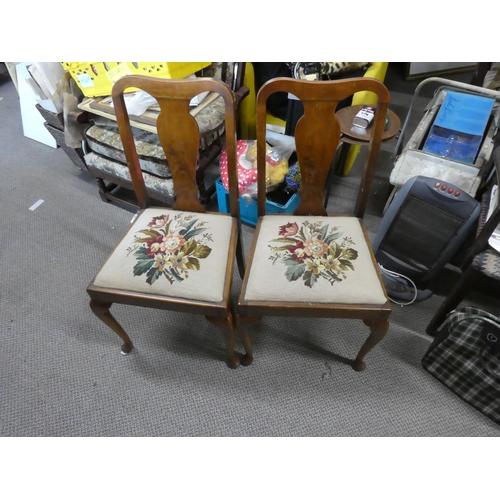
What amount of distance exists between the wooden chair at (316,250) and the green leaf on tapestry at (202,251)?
0.15 metres

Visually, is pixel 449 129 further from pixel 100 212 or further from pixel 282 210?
pixel 100 212

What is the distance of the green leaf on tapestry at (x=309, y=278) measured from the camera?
0.96 metres

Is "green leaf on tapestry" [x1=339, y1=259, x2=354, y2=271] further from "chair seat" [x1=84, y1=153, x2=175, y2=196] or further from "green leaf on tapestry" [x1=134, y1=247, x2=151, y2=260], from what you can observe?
"chair seat" [x1=84, y1=153, x2=175, y2=196]

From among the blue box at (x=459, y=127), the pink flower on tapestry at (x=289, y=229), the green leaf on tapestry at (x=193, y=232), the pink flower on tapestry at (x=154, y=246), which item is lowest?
the pink flower on tapestry at (x=154, y=246)

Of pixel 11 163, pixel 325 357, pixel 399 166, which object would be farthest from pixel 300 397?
pixel 11 163

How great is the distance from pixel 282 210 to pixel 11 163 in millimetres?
1985

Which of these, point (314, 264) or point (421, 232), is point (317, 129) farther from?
point (421, 232)

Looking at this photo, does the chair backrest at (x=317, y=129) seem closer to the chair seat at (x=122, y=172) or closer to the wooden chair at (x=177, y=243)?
the wooden chair at (x=177, y=243)

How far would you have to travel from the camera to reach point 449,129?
4.87ft

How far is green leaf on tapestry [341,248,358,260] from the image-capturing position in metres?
1.01

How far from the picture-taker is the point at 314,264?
1.00 meters

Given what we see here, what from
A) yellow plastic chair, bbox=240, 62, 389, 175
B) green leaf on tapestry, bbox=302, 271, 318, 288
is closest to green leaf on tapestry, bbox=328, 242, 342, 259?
green leaf on tapestry, bbox=302, 271, 318, 288

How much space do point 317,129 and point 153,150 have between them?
83 cm

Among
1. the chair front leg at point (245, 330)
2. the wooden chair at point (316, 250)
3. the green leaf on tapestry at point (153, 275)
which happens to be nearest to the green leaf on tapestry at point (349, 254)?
the wooden chair at point (316, 250)
